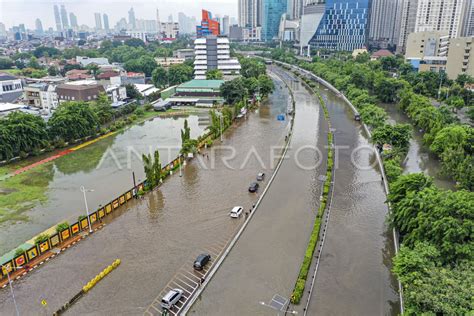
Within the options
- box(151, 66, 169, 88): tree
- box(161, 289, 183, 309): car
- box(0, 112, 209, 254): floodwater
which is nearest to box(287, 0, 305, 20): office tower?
box(151, 66, 169, 88): tree

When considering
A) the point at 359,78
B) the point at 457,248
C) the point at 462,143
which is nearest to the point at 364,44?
the point at 359,78

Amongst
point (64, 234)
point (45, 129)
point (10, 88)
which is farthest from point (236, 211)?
point (10, 88)

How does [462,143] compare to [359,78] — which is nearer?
[462,143]

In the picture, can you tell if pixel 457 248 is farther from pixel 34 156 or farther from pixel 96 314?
pixel 34 156

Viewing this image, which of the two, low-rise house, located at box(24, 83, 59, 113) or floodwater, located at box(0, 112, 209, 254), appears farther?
low-rise house, located at box(24, 83, 59, 113)

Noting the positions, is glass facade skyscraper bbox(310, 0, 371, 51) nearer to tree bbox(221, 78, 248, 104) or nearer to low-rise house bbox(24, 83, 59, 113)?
tree bbox(221, 78, 248, 104)

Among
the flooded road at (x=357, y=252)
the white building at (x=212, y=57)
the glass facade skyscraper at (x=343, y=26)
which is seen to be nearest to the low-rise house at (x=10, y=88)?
the white building at (x=212, y=57)
